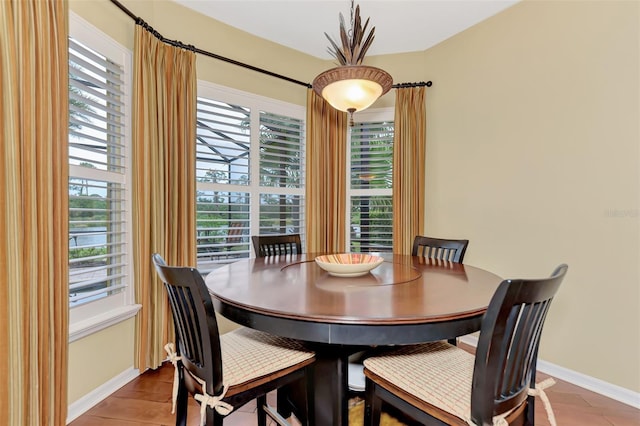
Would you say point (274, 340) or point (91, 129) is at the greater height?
point (91, 129)

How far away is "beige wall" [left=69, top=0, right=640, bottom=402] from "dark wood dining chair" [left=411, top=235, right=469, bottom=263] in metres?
0.64

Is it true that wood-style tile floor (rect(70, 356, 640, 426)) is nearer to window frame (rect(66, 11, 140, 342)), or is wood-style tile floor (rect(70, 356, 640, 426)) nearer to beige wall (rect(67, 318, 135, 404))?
beige wall (rect(67, 318, 135, 404))

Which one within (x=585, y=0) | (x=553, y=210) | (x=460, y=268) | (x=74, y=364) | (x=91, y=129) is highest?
(x=585, y=0)

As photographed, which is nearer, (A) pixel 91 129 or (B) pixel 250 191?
(A) pixel 91 129

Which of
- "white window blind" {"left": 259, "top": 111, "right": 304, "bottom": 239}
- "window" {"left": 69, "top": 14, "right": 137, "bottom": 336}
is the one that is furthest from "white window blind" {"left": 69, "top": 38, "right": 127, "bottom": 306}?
"white window blind" {"left": 259, "top": 111, "right": 304, "bottom": 239}

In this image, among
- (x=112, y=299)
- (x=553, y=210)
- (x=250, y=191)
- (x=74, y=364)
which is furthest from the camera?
(x=250, y=191)

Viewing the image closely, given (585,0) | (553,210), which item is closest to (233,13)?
(585,0)

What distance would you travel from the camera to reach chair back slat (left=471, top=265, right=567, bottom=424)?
91 centimetres

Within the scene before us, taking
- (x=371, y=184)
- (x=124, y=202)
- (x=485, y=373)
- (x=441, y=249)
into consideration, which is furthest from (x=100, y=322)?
(x=371, y=184)

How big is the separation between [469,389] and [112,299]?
2129 mm

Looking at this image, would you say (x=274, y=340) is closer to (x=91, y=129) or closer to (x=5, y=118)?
(x=5, y=118)

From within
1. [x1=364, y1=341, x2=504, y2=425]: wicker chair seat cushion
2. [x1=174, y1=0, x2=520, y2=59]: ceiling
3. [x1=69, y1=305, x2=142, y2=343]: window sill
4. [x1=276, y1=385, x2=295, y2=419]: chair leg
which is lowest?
[x1=276, y1=385, x2=295, y2=419]: chair leg

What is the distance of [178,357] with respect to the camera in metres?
1.34

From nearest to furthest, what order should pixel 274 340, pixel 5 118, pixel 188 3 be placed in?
pixel 5 118 → pixel 274 340 → pixel 188 3
